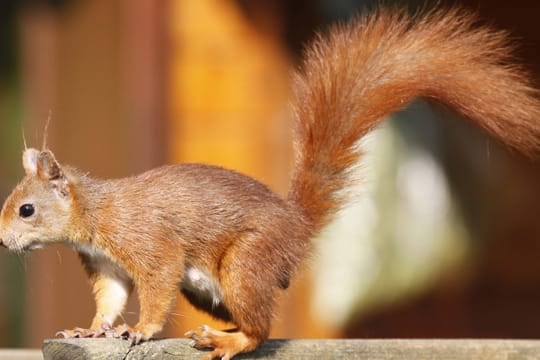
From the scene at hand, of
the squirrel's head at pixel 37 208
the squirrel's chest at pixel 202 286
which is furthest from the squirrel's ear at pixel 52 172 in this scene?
the squirrel's chest at pixel 202 286

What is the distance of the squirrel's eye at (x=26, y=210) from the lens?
7.32ft

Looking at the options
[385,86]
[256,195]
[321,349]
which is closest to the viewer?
[321,349]

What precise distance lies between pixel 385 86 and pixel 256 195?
1.05ft

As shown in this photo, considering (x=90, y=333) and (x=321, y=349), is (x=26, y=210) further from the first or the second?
(x=321, y=349)

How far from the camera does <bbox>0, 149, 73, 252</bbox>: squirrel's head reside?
222 cm

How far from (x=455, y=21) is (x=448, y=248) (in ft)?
6.08

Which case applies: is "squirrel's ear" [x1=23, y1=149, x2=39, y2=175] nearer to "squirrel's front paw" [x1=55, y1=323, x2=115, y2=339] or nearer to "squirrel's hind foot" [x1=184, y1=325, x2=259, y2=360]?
"squirrel's front paw" [x1=55, y1=323, x2=115, y2=339]

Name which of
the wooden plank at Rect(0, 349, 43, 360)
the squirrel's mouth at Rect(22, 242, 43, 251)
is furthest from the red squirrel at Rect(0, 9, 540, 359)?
the wooden plank at Rect(0, 349, 43, 360)

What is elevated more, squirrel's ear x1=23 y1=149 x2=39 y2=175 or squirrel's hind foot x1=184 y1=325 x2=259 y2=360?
squirrel's ear x1=23 y1=149 x2=39 y2=175

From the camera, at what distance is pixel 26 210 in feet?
7.34

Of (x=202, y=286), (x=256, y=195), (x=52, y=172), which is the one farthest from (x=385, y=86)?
(x=52, y=172)

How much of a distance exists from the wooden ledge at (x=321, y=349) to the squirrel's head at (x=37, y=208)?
365mm

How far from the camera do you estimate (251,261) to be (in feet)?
6.92

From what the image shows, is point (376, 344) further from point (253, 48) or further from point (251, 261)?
point (253, 48)
